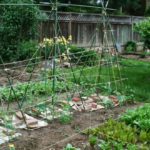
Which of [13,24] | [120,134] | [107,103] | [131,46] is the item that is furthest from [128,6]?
[120,134]

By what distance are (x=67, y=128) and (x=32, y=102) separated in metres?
1.19

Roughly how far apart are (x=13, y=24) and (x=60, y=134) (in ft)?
20.2

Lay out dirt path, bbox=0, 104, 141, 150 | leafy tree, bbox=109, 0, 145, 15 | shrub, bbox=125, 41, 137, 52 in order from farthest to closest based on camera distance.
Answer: leafy tree, bbox=109, 0, 145, 15 → shrub, bbox=125, 41, 137, 52 → dirt path, bbox=0, 104, 141, 150

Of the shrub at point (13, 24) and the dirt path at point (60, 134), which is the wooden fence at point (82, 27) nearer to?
the shrub at point (13, 24)

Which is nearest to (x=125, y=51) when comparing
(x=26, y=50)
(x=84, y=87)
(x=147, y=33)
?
(x=26, y=50)

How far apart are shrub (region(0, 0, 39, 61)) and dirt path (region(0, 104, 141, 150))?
5089mm

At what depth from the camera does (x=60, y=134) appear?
536 cm

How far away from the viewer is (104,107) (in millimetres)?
6789

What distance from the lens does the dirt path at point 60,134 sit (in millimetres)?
4926

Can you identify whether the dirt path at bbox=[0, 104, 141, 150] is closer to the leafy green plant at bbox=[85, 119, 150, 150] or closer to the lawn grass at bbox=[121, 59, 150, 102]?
the leafy green plant at bbox=[85, 119, 150, 150]

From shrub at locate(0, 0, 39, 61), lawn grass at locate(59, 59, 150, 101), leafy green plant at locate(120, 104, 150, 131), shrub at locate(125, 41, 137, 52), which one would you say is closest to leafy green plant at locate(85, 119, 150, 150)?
leafy green plant at locate(120, 104, 150, 131)

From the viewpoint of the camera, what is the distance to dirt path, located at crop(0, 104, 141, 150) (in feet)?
16.2

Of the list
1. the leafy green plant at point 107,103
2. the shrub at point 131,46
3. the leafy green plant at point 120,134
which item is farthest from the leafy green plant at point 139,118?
the shrub at point 131,46

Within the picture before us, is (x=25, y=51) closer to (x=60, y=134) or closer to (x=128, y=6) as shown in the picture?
(x=60, y=134)
